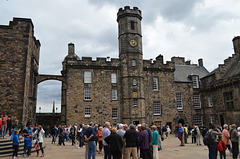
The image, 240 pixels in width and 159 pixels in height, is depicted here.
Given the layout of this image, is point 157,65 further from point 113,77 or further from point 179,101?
point 113,77

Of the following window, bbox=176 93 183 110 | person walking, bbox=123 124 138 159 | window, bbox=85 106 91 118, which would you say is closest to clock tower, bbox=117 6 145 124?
window, bbox=85 106 91 118

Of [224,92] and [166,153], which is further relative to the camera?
[224,92]

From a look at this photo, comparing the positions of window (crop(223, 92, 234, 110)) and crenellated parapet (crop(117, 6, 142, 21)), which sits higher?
crenellated parapet (crop(117, 6, 142, 21))

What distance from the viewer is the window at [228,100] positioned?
76.4ft

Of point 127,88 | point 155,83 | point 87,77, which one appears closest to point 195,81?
point 155,83

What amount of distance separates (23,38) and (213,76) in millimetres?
26494

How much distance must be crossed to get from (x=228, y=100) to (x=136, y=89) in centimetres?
1240

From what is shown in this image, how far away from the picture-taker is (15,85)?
18141 millimetres

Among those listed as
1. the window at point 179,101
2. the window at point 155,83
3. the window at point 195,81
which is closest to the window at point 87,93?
the window at point 155,83

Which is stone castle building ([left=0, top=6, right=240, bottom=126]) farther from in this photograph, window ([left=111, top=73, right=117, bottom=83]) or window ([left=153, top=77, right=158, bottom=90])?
window ([left=153, top=77, right=158, bottom=90])

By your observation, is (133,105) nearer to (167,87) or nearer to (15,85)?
(167,87)

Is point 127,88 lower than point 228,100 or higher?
higher

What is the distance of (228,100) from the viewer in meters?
23.9

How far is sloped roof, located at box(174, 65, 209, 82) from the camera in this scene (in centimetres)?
3002
